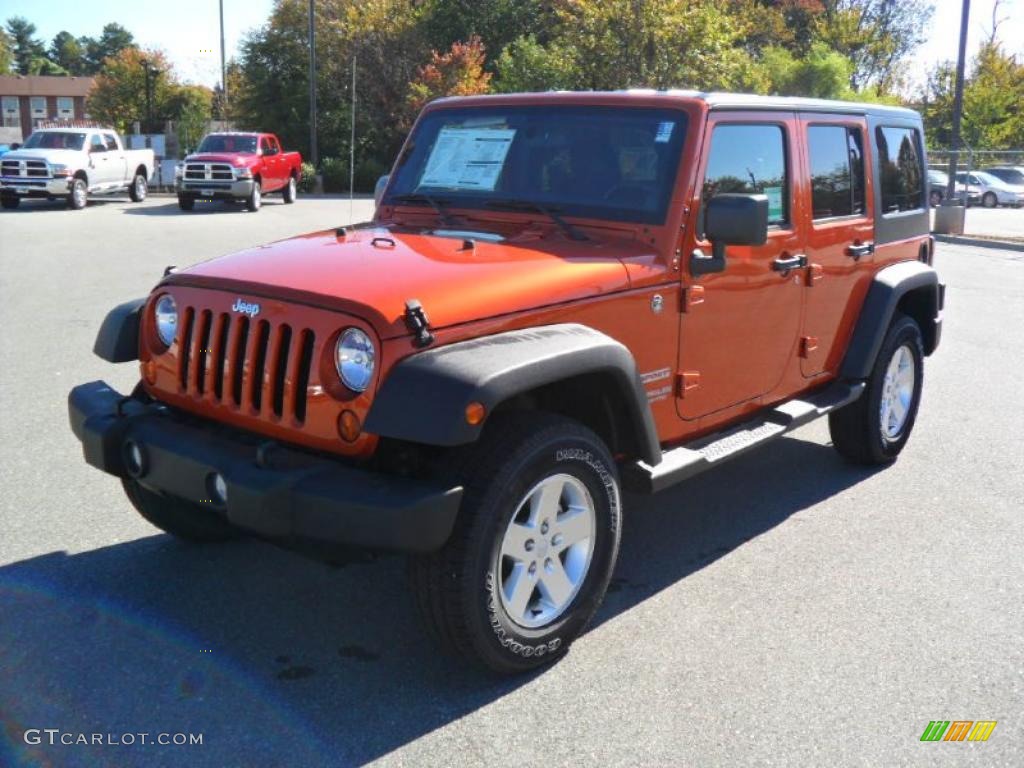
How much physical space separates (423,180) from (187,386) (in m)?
1.74

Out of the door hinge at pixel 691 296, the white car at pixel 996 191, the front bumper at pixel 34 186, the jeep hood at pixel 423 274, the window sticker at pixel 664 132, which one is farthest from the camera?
the white car at pixel 996 191

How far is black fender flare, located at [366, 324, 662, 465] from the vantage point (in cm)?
312

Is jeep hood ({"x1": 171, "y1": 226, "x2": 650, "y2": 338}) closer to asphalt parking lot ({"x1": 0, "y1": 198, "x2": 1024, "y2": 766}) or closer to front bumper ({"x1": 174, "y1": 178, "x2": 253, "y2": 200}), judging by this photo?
asphalt parking lot ({"x1": 0, "y1": 198, "x2": 1024, "y2": 766})

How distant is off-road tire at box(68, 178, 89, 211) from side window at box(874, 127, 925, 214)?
22.1 metres

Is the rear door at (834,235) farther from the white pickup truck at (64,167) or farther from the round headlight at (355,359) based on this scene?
the white pickup truck at (64,167)

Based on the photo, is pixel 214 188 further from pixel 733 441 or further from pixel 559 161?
pixel 733 441

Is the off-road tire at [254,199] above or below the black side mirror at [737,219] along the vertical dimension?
below

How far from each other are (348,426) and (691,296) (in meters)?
1.64

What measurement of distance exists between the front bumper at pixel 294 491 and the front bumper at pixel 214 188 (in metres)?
22.6

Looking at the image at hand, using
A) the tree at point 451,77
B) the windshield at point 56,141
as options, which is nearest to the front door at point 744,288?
the windshield at point 56,141

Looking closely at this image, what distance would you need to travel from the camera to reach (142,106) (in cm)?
5256

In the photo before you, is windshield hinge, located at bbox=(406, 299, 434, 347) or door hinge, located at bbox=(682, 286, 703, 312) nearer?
windshield hinge, located at bbox=(406, 299, 434, 347)

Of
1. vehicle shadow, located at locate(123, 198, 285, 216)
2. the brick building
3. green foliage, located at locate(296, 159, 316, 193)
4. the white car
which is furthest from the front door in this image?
the brick building

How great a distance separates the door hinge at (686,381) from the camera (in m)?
4.34
